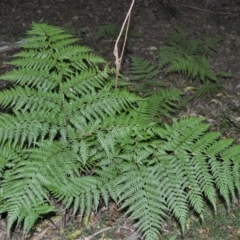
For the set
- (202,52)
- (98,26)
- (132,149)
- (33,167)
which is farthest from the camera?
(98,26)

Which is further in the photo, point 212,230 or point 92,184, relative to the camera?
point 212,230

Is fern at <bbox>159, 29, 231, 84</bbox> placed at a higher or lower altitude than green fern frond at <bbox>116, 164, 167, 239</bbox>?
higher

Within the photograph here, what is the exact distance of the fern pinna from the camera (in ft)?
11.5

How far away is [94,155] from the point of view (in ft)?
12.5

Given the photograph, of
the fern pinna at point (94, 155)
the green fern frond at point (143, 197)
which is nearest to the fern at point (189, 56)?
the fern pinna at point (94, 155)

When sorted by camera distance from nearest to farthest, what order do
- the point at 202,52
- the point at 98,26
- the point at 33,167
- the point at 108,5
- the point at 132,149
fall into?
1. the point at 33,167
2. the point at 132,149
3. the point at 202,52
4. the point at 98,26
5. the point at 108,5

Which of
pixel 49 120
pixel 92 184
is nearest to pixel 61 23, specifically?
pixel 49 120


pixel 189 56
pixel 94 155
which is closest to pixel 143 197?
pixel 94 155

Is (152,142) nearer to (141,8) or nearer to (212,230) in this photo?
(212,230)

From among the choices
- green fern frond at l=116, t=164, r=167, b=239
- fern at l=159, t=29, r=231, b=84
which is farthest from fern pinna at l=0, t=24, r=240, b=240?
fern at l=159, t=29, r=231, b=84

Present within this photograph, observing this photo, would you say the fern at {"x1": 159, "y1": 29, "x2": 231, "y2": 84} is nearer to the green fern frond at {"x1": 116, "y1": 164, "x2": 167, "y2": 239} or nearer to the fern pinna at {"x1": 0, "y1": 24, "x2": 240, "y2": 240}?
the fern pinna at {"x1": 0, "y1": 24, "x2": 240, "y2": 240}

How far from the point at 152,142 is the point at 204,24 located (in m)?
3.68

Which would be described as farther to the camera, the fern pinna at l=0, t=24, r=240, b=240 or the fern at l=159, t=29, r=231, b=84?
the fern at l=159, t=29, r=231, b=84

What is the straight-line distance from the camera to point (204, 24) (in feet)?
22.4
